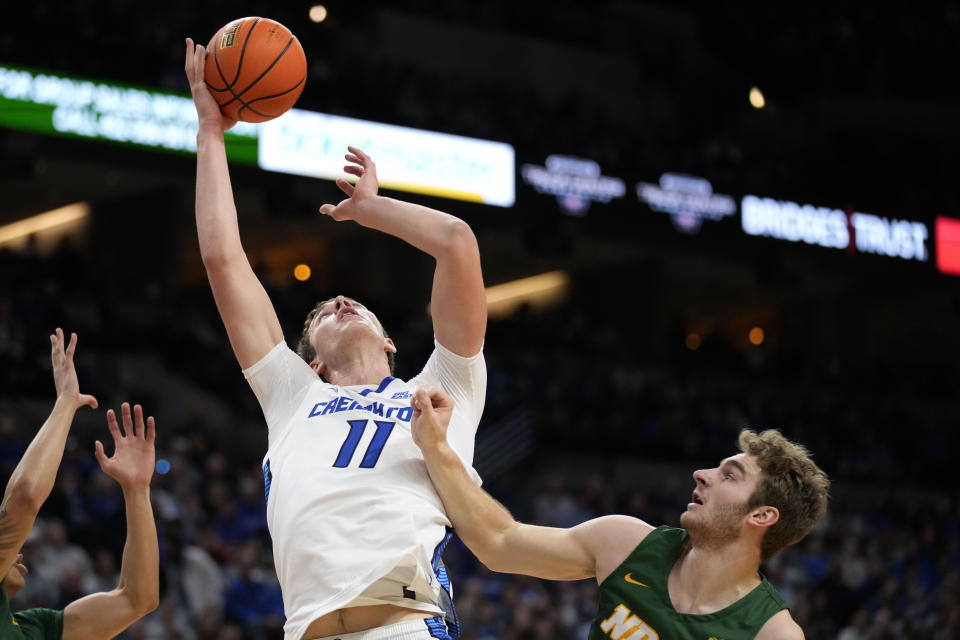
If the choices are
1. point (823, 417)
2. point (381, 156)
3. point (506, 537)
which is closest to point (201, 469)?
point (381, 156)

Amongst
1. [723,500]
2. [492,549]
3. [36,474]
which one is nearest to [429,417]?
[492,549]

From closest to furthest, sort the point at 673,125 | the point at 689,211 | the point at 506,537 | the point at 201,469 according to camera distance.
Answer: the point at 506,537, the point at 201,469, the point at 689,211, the point at 673,125

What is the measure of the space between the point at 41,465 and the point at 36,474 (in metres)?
0.04

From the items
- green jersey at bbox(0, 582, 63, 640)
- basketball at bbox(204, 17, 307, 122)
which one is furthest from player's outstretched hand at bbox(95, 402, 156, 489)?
basketball at bbox(204, 17, 307, 122)

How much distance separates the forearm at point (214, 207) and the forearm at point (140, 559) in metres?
1.02

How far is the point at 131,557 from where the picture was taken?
14.1 feet

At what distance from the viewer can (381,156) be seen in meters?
14.4

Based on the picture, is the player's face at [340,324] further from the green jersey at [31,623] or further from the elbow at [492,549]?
the green jersey at [31,623]

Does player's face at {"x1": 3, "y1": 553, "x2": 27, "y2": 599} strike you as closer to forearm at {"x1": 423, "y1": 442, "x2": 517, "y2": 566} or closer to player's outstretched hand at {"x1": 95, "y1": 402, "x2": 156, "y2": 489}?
player's outstretched hand at {"x1": 95, "y1": 402, "x2": 156, "y2": 489}

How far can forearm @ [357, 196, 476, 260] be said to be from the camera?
368 centimetres

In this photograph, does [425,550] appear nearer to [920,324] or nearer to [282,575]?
[282,575]

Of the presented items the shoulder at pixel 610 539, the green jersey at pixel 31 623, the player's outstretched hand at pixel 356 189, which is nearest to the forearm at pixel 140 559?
the green jersey at pixel 31 623

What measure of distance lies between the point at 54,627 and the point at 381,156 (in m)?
10.5

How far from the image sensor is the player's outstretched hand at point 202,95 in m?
3.97
